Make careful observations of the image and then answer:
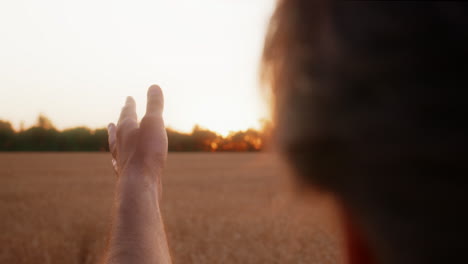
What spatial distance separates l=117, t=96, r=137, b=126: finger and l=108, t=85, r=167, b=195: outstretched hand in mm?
12

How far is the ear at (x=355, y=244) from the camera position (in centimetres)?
32

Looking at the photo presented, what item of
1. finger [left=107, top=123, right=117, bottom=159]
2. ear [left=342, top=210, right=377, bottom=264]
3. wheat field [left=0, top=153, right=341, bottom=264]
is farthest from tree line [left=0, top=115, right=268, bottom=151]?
ear [left=342, top=210, right=377, bottom=264]

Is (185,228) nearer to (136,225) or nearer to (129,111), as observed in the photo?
(129,111)

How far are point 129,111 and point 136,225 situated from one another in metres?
0.34

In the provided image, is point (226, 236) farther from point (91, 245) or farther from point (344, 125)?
point (344, 125)

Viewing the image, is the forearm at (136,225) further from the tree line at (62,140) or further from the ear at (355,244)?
the tree line at (62,140)

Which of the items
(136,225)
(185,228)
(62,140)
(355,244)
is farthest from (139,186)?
(62,140)

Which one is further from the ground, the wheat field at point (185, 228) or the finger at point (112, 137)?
the finger at point (112, 137)

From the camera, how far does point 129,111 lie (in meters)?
0.94

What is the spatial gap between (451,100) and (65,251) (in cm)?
588

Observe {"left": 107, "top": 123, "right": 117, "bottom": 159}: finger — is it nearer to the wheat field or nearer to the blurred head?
the blurred head

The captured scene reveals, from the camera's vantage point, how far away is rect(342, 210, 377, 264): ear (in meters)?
0.32

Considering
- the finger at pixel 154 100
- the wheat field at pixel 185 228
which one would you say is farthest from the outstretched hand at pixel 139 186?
the wheat field at pixel 185 228

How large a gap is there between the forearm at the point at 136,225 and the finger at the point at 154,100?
0.14 metres
